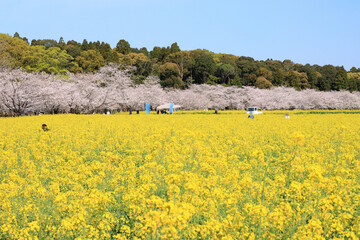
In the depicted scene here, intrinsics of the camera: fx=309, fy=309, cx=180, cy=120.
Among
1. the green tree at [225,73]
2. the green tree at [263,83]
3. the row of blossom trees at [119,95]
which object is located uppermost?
the green tree at [225,73]

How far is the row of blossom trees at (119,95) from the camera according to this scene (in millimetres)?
40188

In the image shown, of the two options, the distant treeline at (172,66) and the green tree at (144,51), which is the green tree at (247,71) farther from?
the green tree at (144,51)

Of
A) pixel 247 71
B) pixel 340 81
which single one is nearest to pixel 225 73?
pixel 247 71

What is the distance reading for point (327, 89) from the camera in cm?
9462

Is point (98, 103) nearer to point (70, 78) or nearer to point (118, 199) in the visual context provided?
point (70, 78)

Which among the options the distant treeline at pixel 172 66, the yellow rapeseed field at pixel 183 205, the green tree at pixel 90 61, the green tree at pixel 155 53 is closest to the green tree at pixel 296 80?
the distant treeline at pixel 172 66

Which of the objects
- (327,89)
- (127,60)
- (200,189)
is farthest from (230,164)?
(327,89)

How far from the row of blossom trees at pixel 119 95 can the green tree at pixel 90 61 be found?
424 cm

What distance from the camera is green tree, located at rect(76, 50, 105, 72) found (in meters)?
67.3

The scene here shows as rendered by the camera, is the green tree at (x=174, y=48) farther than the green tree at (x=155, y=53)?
No

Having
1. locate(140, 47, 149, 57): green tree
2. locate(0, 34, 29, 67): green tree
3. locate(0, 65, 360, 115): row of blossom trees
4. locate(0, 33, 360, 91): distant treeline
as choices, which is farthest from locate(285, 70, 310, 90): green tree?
locate(0, 34, 29, 67): green tree

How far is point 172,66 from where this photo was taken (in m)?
79.6

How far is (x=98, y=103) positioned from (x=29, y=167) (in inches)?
1875

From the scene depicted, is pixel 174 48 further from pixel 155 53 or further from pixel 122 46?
pixel 122 46
